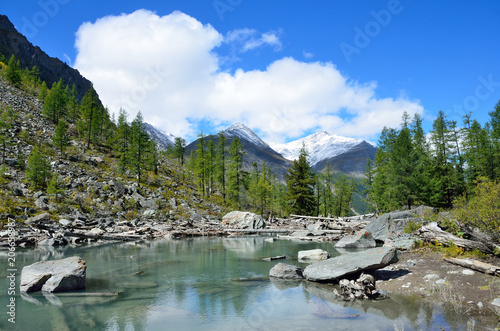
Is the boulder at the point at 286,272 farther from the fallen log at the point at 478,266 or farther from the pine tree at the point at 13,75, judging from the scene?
the pine tree at the point at 13,75

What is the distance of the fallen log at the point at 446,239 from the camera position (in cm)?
1227

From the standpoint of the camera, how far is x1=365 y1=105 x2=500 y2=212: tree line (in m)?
40.0

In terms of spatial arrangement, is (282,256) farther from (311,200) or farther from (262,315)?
(311,200)

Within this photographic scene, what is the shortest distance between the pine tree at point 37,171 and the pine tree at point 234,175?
32448mm

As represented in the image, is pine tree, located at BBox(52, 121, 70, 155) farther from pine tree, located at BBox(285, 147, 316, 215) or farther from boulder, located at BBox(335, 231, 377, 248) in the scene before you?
boulder, located at BBox(335, 231, 377, 248)

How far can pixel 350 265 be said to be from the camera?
43.5ft

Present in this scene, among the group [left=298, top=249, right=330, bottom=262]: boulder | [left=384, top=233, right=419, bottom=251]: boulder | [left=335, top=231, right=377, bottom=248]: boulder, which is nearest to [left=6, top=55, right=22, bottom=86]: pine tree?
[left=298, top=249, right=330, bottom=262]: boulder

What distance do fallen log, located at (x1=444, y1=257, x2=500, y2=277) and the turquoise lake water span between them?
3019 millimetres

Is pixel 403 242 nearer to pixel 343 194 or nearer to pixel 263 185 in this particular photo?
pixel 263 185

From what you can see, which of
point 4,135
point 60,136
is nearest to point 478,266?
point 4,135

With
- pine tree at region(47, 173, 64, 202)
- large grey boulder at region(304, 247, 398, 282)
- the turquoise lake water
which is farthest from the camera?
pine tree at region(47, 173, 64, 202)

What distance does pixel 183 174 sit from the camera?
7356cm

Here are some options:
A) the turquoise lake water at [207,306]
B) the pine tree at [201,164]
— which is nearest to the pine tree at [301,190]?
the pine tree at [201,164]

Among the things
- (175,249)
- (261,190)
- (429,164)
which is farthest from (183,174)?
(429,164)
